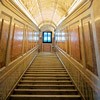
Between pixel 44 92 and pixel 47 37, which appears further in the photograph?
pixel 47 37

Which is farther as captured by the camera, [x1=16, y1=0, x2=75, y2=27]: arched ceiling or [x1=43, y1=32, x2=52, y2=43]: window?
[x1=43, y1=32, x2=52, y2=43]: window

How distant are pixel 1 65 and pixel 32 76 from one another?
84.6 inches

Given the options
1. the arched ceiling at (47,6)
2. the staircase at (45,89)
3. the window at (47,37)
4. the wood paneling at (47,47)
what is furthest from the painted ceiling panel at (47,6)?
the window at (47,37)

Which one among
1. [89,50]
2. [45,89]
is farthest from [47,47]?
[89,50]

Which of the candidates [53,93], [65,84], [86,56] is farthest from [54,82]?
[86,56]

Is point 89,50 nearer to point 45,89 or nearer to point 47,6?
point 45,89

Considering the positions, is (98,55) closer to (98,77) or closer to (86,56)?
(98,77)

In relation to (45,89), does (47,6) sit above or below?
above

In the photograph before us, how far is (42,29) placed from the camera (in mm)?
13055

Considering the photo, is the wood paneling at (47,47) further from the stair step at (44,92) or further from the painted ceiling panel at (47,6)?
the stair step at (44,92)

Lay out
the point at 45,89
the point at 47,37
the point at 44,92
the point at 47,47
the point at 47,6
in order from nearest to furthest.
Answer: the point at 44,92, the point at 45,89, the point at 47,6, the point at 47,47, the point at 47,37

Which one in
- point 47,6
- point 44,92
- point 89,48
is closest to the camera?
point 89,48

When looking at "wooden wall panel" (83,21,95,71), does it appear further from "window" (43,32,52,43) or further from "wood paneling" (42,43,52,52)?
"window" (43,32,52,43)

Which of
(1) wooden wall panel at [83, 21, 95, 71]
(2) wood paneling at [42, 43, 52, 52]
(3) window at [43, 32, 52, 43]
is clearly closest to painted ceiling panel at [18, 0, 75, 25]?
(1) wooden wall panel at [83, 21, 95, 71]
